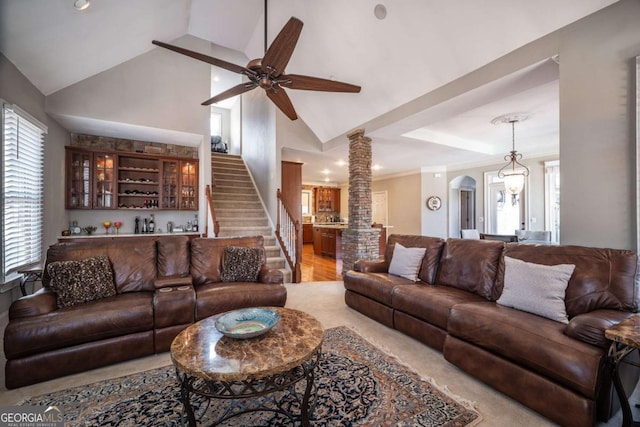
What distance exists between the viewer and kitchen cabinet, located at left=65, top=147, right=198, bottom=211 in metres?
4.82

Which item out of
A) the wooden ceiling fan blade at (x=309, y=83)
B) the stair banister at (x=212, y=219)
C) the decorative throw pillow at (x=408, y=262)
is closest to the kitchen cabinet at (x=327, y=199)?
the stair banister at (x=212, y=219)

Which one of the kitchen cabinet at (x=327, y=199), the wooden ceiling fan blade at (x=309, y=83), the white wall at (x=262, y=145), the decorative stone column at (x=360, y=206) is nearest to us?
the wooden ceiling fan blade at (x=309, y=83)

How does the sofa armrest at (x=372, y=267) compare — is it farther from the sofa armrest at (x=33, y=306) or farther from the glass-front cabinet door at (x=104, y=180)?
the glass-front cabinet door at (x=104, y=180)

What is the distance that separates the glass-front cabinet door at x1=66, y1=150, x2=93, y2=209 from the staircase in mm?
2242

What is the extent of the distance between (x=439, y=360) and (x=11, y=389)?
3.22 metres

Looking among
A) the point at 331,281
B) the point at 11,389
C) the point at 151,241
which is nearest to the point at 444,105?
the point at 331,281

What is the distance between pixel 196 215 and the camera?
595 centimetres

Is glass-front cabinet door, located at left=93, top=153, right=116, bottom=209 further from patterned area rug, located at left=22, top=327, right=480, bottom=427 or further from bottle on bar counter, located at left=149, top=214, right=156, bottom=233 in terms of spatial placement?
patterned area rug, located at left=22, top=327, right=480, bottom=427

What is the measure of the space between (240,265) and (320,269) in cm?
340

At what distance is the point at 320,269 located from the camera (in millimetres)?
6414

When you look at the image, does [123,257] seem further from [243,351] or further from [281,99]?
[281,99]

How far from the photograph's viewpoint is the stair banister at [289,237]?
5.15 m

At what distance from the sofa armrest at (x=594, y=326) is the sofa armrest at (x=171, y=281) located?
3.05 meters

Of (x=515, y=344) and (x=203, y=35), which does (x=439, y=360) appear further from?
(x=203, y=35)
